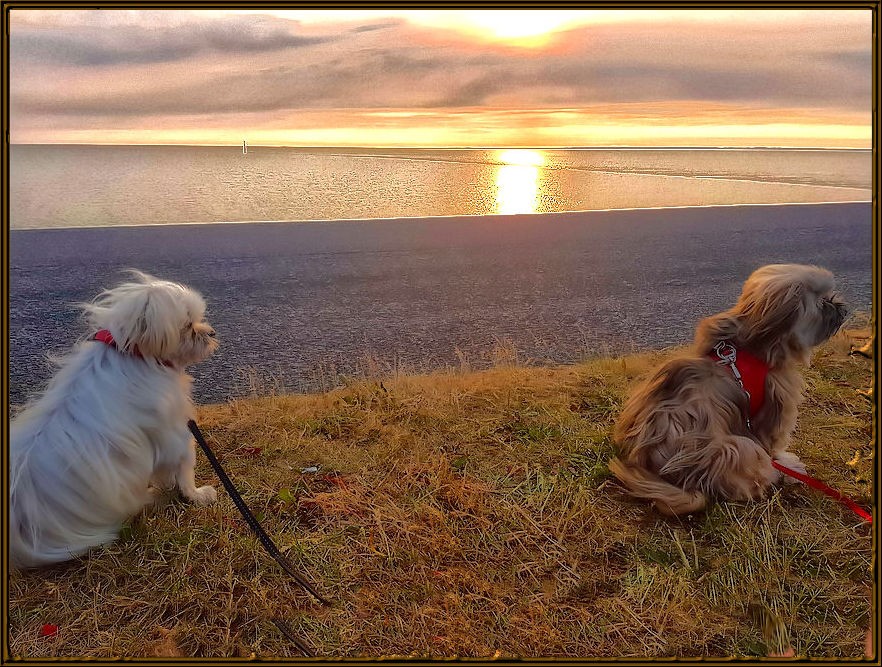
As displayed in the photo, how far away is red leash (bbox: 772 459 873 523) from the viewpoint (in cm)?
365

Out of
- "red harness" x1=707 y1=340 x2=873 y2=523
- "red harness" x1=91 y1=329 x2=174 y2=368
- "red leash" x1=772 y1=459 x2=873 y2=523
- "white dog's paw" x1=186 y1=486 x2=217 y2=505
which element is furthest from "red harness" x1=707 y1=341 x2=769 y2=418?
"red harness" x1=91 y1=329 x2=174 y2=368

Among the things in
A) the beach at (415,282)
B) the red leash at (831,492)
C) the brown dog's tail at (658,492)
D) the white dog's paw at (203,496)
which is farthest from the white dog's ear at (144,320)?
the red leash at (831,492)

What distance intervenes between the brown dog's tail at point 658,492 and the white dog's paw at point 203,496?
8.07 feet

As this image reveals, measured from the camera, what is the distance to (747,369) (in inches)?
154

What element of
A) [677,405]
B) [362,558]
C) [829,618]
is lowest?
[829,618]

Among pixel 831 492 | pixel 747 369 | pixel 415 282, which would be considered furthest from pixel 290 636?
pixel 415 282

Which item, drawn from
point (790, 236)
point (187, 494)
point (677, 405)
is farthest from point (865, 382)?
point (790, 236)

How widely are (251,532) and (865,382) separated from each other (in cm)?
538

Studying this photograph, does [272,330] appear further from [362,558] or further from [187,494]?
[362,558]

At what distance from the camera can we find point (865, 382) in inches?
228

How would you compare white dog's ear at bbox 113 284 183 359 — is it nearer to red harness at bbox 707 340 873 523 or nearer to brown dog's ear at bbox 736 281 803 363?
red harness at bbox 707 340 873 523

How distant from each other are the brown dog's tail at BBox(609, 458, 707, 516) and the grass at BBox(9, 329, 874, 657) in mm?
77

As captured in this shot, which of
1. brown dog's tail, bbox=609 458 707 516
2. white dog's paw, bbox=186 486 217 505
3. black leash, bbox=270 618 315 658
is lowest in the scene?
black leash, bbox=270 618 315 658

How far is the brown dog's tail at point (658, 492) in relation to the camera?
3.64 meters
